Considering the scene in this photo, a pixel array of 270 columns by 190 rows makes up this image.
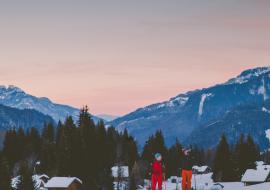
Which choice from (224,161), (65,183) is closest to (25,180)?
(65,183)

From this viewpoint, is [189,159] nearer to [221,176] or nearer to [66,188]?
[66,188]

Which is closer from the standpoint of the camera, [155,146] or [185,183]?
[185,183]

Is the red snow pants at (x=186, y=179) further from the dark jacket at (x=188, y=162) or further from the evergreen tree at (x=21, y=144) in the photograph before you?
the evergreen tree at (x=21, y=144)

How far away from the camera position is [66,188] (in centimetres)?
6494

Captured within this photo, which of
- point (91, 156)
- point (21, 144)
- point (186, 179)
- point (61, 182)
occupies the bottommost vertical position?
point (61, 182)

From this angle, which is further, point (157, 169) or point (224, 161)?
point (224, 161)

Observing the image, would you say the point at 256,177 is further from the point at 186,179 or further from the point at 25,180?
the point at 186,179

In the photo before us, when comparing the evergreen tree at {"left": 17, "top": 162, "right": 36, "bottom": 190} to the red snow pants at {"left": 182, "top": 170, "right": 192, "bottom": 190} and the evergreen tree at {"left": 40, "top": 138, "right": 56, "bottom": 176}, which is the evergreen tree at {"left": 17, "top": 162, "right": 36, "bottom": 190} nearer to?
the evergreen tree at {"left": 40, "top": 138, "right": 56, "bottom": 176}

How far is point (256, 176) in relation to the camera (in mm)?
75562

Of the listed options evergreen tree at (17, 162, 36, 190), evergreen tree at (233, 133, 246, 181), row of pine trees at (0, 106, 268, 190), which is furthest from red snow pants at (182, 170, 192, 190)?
evergreen tree at (233, 133, 246, 181)

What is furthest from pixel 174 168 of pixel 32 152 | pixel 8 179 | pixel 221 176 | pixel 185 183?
pixel 185 183

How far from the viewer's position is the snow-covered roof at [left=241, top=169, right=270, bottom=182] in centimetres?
7444

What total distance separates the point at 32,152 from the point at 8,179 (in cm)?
5532

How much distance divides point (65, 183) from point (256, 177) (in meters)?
39.4
